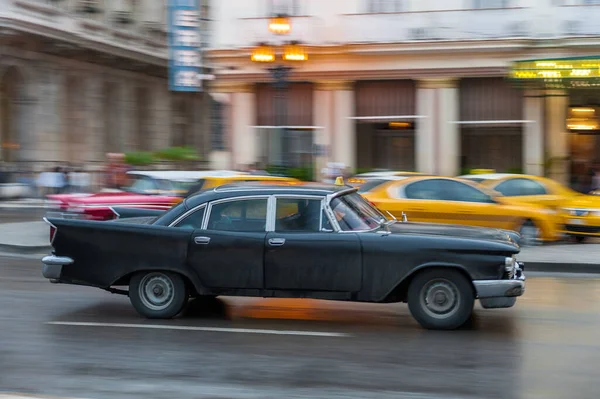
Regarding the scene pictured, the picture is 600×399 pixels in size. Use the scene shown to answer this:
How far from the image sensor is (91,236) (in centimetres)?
941

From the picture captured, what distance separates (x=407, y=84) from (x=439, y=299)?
1858 cm

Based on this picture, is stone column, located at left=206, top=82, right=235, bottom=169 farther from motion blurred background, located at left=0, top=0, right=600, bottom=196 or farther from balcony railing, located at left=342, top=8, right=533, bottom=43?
balcony railing, located at left=342, top=8, right=533, bottom=43

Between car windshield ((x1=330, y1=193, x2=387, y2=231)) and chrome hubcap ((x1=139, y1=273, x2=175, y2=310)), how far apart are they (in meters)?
1.97

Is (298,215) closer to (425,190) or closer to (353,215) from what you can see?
(353,215)

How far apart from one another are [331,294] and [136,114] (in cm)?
3811

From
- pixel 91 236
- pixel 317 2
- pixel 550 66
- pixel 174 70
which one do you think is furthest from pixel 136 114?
pixel 91 236

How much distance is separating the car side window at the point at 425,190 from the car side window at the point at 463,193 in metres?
0.14

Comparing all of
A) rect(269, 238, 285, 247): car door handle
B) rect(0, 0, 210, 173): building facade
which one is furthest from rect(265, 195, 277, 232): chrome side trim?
rect(0, 0, 210, 173): building facade

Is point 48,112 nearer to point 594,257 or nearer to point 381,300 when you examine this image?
point 594,257

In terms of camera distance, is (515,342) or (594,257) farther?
(594,257)

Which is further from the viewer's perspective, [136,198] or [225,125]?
[225,125]

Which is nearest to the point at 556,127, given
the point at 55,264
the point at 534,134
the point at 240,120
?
the point at 534,134

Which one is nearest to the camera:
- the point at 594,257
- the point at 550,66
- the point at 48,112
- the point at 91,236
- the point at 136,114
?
the point at 91,236

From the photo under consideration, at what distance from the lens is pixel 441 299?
880 cm
